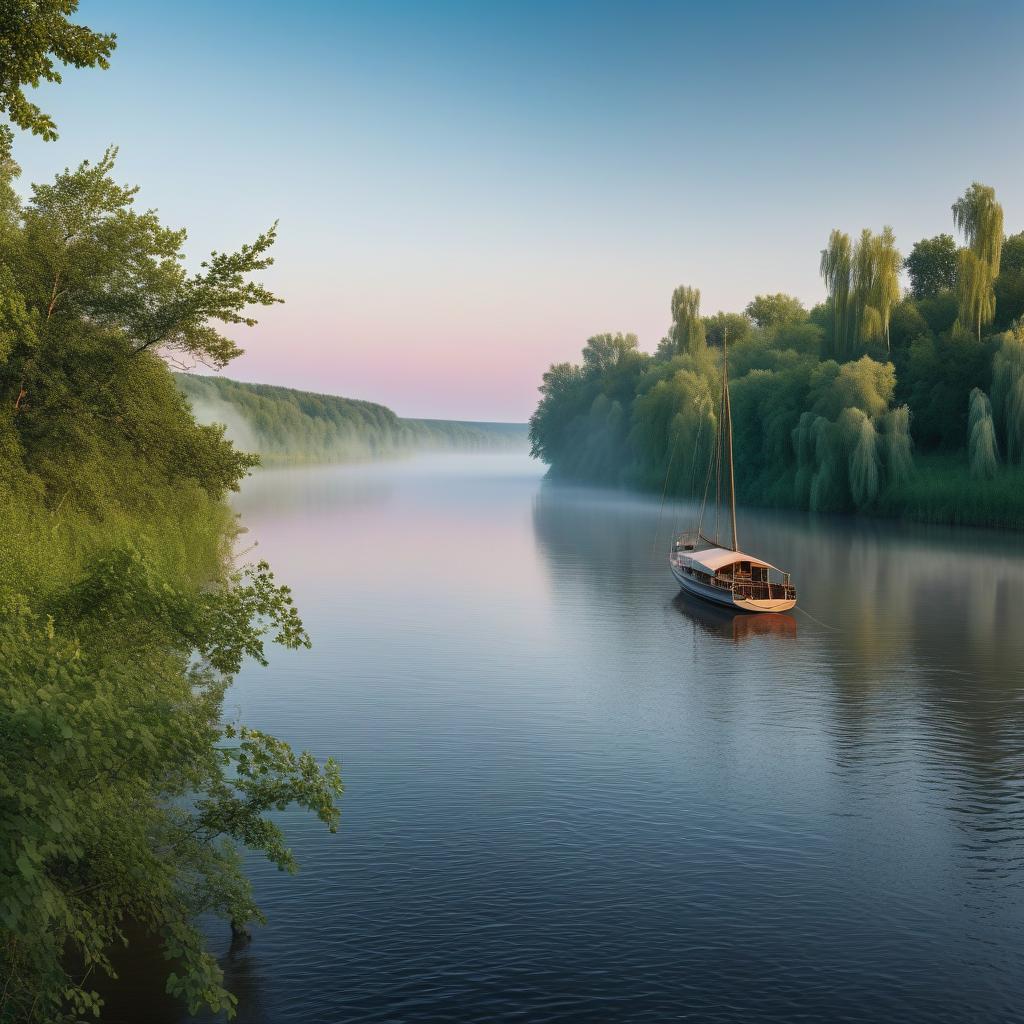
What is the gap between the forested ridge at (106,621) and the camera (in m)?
8.78

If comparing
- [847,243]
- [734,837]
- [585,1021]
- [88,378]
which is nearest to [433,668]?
[88,378]

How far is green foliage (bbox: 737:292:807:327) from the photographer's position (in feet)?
457

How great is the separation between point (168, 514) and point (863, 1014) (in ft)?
88.8

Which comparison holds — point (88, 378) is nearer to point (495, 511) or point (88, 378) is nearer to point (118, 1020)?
point (118, 1020)

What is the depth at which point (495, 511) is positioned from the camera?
9494 cm

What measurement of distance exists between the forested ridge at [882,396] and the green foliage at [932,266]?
117 millimetres

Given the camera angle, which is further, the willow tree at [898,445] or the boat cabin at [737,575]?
the willow tree at [898,445]

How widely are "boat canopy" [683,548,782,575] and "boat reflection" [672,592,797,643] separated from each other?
54.9 inches

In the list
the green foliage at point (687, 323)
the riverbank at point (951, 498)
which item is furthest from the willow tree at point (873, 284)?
the green foliage at point (687, 323)

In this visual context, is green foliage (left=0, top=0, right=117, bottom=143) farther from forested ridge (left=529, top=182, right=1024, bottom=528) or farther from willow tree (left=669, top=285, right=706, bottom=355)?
willow tree (left=669, top=285, right=706, bottom=355)

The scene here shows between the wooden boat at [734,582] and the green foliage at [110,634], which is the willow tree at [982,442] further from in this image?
the green foliage at [110,634]

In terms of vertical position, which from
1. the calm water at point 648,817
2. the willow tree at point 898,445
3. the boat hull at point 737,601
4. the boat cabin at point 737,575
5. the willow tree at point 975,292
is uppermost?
the willow tree at point 975,292

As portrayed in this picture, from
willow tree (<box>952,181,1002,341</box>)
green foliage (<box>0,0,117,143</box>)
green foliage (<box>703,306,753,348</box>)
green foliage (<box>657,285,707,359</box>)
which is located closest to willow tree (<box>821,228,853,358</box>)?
willow tree (<box>952,181,1002,341</box>)

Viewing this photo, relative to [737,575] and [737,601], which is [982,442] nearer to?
[737,575]
